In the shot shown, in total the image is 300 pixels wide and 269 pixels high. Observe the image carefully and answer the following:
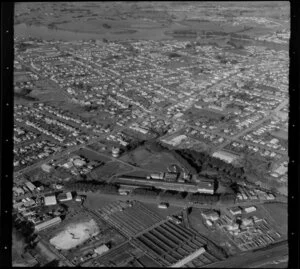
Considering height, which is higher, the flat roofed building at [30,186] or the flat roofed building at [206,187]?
the flat roofed building at [206,187]

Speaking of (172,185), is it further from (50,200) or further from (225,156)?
(50,200)

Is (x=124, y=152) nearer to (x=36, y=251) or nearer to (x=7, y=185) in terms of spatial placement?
(x=36, y=251)

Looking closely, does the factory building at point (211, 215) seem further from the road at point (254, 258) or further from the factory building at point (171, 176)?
the factory building at point (171, 176)

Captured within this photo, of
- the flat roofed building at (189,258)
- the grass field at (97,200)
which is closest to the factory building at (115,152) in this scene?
the grass field at (97,200)

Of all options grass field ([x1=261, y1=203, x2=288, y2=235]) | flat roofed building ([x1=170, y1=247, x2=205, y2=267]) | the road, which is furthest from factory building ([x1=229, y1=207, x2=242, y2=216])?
flat roofed building ([x1=170, y1=247, x2=205, y2=267])

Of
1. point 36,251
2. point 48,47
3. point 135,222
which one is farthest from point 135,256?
point 48,47

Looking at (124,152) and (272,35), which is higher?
(272,35)

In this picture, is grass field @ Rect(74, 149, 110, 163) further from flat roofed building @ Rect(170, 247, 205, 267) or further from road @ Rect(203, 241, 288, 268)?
road @ Rect(203, 241, 288, 268)
